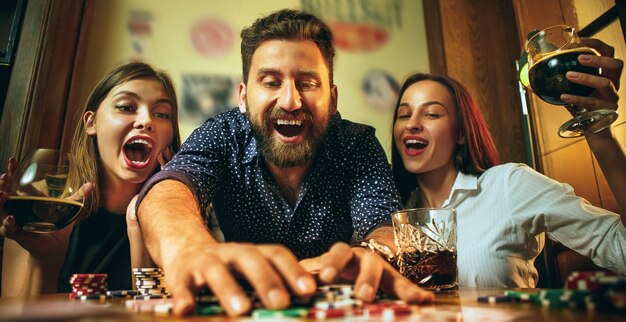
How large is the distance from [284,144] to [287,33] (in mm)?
450

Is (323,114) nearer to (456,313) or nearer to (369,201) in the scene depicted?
(369,201)

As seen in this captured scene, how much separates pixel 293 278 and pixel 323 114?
1.18 meters

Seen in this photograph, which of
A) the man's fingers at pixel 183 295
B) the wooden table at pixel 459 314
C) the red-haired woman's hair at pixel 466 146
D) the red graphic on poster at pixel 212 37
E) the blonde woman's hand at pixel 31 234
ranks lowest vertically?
the wooden table at pixel 459 314

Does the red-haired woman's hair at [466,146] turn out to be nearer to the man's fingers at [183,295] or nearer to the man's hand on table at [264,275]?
the man's hand on table at [264,275]

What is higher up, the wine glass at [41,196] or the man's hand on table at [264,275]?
the wine glass at [41,196]

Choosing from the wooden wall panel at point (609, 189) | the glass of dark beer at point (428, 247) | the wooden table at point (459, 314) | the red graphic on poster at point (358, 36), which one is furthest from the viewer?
the red graphic on poster at point (358, 36)

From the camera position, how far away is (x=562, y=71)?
1.42m

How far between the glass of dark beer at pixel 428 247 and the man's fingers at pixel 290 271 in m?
0.51

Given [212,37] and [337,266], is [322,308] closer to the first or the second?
[337,266]

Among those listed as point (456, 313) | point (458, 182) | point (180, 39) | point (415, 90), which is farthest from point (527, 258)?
point (180, 39)

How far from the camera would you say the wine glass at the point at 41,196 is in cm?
124

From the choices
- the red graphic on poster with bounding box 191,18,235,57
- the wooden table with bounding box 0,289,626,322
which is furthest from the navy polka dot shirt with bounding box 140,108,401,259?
the red graphic on poster with bounding box 191,18,235,57

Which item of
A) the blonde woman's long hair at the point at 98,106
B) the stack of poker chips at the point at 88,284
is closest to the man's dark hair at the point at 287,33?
the blonde woman's long hair at the point at 98,106

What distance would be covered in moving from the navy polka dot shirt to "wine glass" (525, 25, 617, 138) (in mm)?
646
